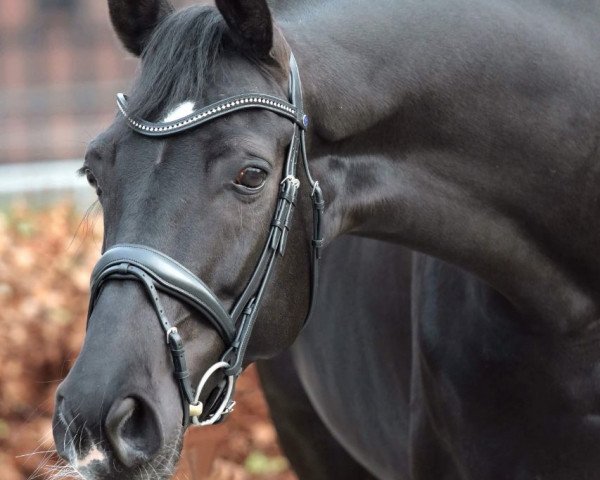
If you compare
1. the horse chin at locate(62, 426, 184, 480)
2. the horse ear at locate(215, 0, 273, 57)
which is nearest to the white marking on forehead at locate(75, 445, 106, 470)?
the horse chin at locate(62, 426, 184, 480)

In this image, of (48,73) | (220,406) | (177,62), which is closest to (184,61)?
(177,62)

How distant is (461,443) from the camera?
3295 mm

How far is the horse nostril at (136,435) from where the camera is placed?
2445 mm

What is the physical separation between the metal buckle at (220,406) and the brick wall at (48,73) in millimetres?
8014

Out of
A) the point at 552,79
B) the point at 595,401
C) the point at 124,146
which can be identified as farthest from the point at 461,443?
the point at 124,146

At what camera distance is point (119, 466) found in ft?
8.21

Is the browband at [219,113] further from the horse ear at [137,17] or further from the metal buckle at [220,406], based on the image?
the metal buckle at [220,406]

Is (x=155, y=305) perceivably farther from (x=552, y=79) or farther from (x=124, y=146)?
(x=552, y=79)

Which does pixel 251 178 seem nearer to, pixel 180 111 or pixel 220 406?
pixel 180 111

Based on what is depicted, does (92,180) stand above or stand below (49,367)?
above

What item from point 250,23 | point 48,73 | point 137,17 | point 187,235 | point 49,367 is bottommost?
point 48,73

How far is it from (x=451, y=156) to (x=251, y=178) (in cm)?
59

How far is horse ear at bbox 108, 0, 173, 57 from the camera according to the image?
9.43 feet

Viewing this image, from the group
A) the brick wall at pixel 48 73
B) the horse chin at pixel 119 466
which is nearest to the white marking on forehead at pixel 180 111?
the horse chin at pixel 119 466
